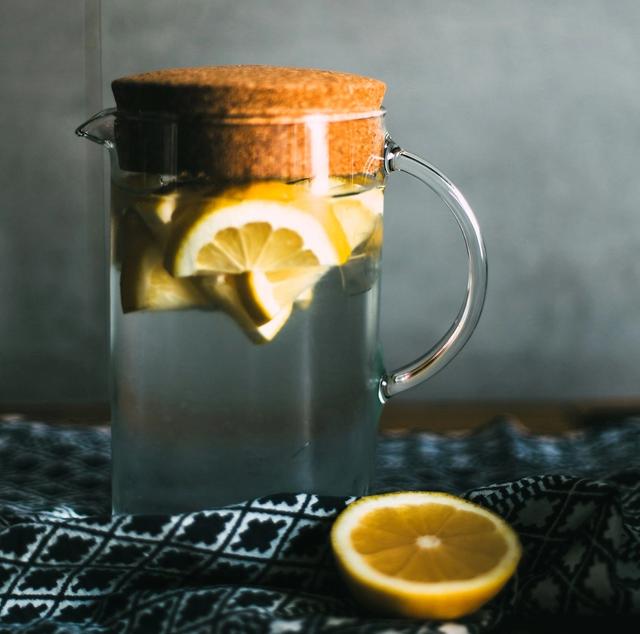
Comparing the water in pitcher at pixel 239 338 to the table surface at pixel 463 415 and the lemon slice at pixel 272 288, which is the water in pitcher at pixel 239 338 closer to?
the lemon slice at pixel 272 288

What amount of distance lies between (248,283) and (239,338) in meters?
0.04

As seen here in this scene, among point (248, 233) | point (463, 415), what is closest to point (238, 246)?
point (248, 233)

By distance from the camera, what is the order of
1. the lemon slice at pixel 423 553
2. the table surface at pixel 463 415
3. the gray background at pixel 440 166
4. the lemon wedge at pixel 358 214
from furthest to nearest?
the gray background at pixel 440 166 → the table surface at pixel 463 415 → the lemon wedge at pixel 358 214 → the lemon slice at pixel 423 553

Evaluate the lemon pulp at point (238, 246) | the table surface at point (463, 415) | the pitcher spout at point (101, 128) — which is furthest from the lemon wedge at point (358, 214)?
the table surface at point (463, 415)

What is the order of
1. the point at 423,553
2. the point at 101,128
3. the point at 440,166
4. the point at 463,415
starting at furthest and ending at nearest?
the point at 440,166 < the point at 463,415 < the point at 101,128 < the point at 423,553

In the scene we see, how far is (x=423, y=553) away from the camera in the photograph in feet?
1.98

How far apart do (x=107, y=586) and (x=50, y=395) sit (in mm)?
607

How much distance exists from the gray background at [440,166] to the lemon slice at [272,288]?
1.60ft

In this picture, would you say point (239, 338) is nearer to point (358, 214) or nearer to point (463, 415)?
point (358, 214)

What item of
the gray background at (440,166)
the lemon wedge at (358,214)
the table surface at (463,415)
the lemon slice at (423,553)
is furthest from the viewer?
the gray background at (440,166)

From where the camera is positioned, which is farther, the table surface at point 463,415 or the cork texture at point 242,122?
the table surface at point 463,415

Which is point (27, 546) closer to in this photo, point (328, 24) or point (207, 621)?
point (207, 621)

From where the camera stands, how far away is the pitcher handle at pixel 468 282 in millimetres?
732

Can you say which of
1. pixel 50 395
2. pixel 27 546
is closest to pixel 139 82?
pixel 27 546
